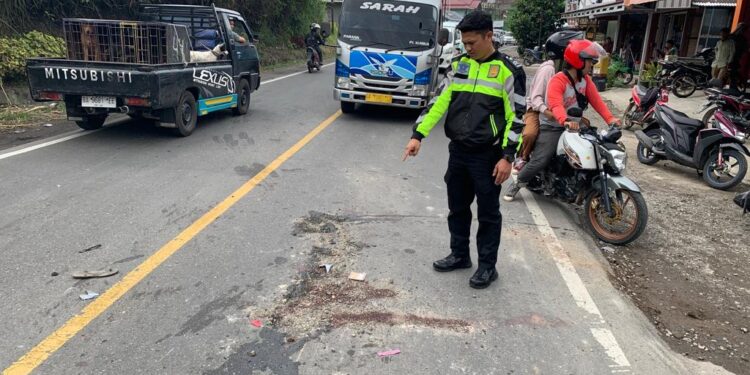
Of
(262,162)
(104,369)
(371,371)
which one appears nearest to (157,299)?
(104,369)

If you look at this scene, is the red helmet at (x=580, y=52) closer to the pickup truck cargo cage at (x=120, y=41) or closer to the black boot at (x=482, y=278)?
the black boot at (x=482, y=278)

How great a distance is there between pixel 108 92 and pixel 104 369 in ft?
17.7

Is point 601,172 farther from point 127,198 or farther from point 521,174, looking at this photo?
point 127,198

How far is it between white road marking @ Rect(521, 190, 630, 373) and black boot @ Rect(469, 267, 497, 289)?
554 mm

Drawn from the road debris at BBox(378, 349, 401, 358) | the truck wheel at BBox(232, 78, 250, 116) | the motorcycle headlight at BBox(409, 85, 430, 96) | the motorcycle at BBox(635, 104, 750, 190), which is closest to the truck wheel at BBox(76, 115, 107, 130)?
the truck wheel at BBox(232, 78, 250, 116)

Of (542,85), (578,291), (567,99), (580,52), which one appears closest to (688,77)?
(542,85)

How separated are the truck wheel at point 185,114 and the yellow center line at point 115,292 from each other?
251 centimetres

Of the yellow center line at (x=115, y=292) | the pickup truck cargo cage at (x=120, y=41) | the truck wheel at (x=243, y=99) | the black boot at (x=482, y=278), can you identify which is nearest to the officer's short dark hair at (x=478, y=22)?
the black boot at (x=482, y=278)

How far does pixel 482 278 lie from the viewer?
12.8 feet

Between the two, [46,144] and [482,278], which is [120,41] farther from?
[482,278]

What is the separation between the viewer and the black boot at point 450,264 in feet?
13.5

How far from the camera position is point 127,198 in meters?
5.50

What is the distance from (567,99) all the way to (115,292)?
4201 millimetres

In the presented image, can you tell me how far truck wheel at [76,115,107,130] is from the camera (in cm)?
843
